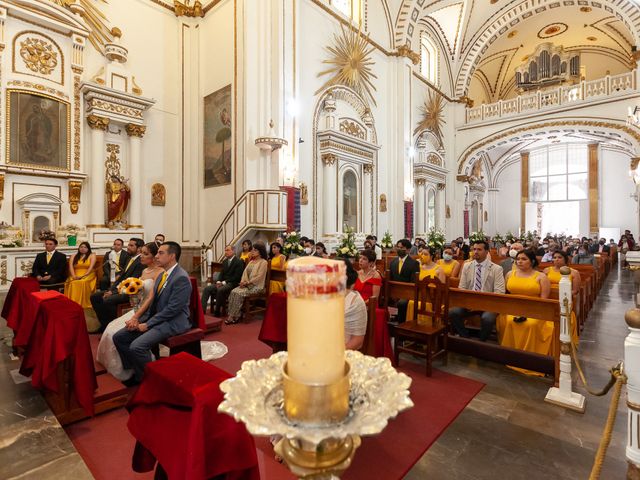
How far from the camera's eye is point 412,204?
603 inches

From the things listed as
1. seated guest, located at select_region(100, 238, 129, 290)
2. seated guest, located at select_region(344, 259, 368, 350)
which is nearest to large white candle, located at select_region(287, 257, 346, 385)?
seated guest, located at select_region(344, 259, 368, 350)

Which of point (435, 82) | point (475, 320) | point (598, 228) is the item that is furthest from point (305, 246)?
point (598, 228)

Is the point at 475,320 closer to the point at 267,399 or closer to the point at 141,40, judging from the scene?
the point at 267,399

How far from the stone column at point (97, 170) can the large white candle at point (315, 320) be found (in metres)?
10.1

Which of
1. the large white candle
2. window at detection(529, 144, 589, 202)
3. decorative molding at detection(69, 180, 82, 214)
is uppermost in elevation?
window at detection(529, 144, 589, 202)

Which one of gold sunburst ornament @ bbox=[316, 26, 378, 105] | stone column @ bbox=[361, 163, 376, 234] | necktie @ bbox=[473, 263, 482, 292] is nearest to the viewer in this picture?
necktie @ bbox=[473, 263, 482, 292]

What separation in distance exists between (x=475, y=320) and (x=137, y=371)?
440 cm

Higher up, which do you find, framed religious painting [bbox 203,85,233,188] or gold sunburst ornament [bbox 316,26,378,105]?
gold sunburst ornament [bbox 316,26,378,105]

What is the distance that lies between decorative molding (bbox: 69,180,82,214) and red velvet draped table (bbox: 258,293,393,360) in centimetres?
766

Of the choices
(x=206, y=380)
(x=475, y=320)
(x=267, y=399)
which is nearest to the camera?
(x=267, y=399)

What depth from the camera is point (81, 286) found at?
623 centimetres

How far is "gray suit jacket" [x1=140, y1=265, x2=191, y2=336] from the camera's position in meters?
3.52

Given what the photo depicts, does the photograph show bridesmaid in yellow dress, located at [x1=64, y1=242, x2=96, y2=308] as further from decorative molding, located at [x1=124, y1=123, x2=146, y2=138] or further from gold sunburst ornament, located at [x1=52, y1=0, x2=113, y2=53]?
gold sunburst ornament, located at [x1=52, y1=0, x2=113, y2=53]

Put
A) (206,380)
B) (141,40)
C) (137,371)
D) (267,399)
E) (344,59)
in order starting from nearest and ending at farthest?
1. (267,399)
2. (206,380)
3. (137,371)
4. (141,40)
5. (344,59)
